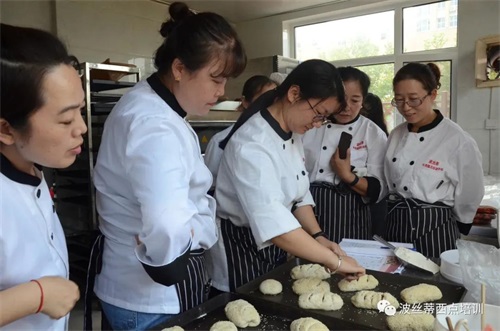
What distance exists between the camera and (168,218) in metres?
0.81

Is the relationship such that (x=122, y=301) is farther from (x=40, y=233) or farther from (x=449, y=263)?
(x=449, y=263)

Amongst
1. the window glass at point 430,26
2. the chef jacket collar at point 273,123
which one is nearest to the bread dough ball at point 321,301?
the chef jacket collar at point 273,123

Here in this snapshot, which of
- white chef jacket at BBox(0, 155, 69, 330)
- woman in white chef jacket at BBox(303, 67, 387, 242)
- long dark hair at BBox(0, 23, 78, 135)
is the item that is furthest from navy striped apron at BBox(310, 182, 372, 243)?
long dark hair at BBox(0, 23, 78, 135)

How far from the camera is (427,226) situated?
5.61 ft

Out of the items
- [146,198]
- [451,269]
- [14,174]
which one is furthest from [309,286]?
[14,174]

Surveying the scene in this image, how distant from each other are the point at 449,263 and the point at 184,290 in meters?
0.82

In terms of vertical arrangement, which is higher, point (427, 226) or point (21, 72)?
point (21, 72)

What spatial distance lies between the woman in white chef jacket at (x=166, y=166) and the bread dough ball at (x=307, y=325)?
0.90ft

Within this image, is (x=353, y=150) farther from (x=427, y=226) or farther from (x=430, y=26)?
(x=430, y=26)

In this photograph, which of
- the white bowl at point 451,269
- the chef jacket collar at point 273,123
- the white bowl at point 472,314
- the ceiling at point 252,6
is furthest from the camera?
the ceiling at point 252,6

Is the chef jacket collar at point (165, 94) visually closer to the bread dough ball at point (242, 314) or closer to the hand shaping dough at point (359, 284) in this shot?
the bread dough ball at point (242, 314)

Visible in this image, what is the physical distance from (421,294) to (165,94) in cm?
90

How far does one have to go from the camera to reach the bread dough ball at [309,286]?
47.4 inches

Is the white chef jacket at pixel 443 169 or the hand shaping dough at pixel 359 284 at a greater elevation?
the white chef jacket at pixel 443 169
